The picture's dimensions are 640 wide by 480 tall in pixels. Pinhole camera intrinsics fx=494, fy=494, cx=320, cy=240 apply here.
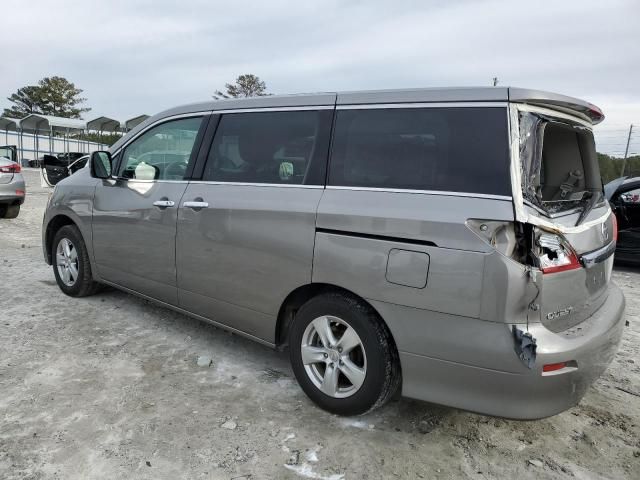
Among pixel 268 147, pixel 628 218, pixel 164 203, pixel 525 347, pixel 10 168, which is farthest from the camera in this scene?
pixel 10 168

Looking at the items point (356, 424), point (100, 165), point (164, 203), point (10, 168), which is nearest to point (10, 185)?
point (10, 168)

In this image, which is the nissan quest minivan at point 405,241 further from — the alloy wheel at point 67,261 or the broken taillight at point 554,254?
the alloy wheel at point 67,261

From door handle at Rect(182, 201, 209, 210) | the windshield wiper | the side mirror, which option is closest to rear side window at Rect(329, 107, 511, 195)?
the windshield wiper

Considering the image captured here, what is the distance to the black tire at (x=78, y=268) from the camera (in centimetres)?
456

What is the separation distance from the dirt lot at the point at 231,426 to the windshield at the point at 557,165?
126cm

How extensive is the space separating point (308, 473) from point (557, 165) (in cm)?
224

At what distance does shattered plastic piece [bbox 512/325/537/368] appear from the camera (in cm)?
213

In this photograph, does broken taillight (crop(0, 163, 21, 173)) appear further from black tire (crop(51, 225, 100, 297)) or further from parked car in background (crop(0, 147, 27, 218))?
black tire (crop(51, 225, 100, 297))

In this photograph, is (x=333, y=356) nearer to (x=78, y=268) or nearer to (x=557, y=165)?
(x=557, y=165)

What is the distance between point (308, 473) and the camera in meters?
2.33

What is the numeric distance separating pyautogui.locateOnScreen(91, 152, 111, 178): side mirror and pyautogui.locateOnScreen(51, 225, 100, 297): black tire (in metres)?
0.69

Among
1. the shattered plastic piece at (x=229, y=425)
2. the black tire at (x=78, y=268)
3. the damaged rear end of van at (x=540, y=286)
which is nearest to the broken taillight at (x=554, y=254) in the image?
the damaged rear end of van at (x=540, y=286)

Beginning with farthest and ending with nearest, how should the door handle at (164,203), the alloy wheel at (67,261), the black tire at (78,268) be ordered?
the alloy wheel at (67,261) → the black tire at (78,268) → the door handle at (164,203)

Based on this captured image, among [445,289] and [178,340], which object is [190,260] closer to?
[178,340]
